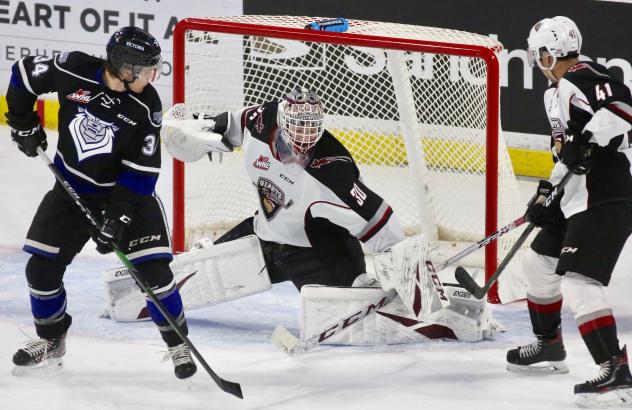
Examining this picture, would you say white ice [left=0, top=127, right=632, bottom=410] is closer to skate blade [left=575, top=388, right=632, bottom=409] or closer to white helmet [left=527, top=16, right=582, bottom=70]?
skate blade [left=575, top=388, right=632, bottom=409]

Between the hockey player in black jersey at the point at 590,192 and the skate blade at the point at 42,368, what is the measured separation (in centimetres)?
157

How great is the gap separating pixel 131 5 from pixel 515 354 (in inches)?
131

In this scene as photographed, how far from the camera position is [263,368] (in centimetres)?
423

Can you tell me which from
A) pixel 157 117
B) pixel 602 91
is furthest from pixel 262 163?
pixel 602 91

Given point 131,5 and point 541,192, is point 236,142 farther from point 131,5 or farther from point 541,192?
point 131,5

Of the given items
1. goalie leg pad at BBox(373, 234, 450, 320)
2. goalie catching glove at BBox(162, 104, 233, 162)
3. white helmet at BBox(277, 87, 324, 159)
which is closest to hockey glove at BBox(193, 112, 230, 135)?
goalie catching glove at BBox(162, 104, 233, 162)

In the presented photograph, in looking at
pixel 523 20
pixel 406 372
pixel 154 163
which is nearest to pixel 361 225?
pixel 406 372

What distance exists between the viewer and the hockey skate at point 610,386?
384 cm

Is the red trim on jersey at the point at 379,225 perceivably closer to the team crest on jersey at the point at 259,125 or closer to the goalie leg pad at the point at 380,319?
the goalie leg pad at the point at 380,319

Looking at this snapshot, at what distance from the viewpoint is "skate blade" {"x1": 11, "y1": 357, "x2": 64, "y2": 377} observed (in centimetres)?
404

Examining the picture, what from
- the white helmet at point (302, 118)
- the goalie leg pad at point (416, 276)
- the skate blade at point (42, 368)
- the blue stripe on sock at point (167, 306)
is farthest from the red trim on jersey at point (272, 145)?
the skate blade at point (42, 368)

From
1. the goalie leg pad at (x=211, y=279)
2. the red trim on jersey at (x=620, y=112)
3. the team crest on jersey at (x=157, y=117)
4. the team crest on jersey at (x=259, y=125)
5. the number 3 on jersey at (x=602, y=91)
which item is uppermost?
the number 3 on jersey at (x=602, y=91)

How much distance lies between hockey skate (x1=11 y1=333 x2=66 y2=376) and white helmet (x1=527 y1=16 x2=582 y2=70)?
1757 mm

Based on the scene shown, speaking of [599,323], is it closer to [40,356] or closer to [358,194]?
[358,194]
